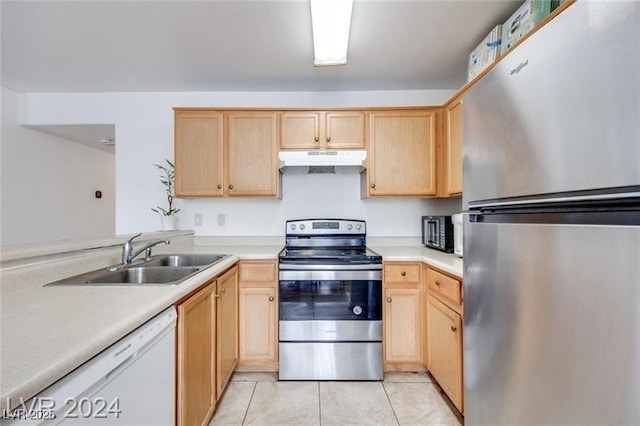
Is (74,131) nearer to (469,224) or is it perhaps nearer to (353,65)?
(353,65)

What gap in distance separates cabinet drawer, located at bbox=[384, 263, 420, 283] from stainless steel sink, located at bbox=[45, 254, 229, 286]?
119 centimetres

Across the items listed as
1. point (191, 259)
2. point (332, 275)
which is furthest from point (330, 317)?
point (191, 259)

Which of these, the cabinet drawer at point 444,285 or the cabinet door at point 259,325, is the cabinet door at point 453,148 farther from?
the cabinet door at point 259,325

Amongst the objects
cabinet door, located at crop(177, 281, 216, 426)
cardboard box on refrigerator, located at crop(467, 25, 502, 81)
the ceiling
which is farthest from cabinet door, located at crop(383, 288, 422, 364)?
the ceiling

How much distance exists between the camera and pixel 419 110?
2371 mm

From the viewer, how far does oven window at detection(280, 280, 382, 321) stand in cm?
201

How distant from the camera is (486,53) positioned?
1.81 m

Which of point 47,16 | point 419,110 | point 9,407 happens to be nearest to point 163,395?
point 9,407

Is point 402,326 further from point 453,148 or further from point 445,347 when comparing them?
point 453,148

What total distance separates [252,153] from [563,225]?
2112 millimetres

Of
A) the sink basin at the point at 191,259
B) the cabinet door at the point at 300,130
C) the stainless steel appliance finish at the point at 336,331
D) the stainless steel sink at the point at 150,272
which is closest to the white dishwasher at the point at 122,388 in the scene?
the stainless steel sink at the point at 150,272

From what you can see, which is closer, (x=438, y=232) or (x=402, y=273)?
(x=402, y=273)

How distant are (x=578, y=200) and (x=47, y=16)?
2.80 metres

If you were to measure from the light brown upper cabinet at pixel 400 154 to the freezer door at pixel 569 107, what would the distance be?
53.6 inches
